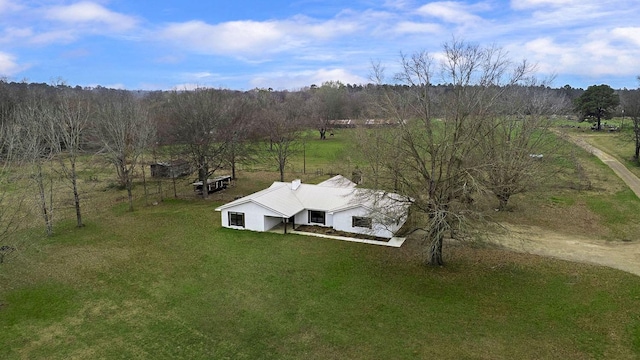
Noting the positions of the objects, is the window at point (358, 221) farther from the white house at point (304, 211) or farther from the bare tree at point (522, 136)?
the bare tree at point (522, 136)

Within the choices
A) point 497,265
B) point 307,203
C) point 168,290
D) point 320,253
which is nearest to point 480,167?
point 497,265

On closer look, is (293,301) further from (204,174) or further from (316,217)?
(204,174)

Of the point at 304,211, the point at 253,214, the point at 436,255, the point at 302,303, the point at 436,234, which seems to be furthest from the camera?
the point at 304,211

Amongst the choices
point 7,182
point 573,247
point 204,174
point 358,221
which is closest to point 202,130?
point 204,174

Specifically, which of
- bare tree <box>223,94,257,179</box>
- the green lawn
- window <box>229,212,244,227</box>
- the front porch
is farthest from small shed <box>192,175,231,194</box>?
the green lawn

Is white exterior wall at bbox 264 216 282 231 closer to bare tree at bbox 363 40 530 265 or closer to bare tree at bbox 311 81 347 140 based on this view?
bare tree at bbox 363 40 530 265

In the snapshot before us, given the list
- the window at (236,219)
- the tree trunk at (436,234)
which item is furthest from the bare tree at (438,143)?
the window at (236,219)

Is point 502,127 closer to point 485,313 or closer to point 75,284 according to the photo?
point 485,313
